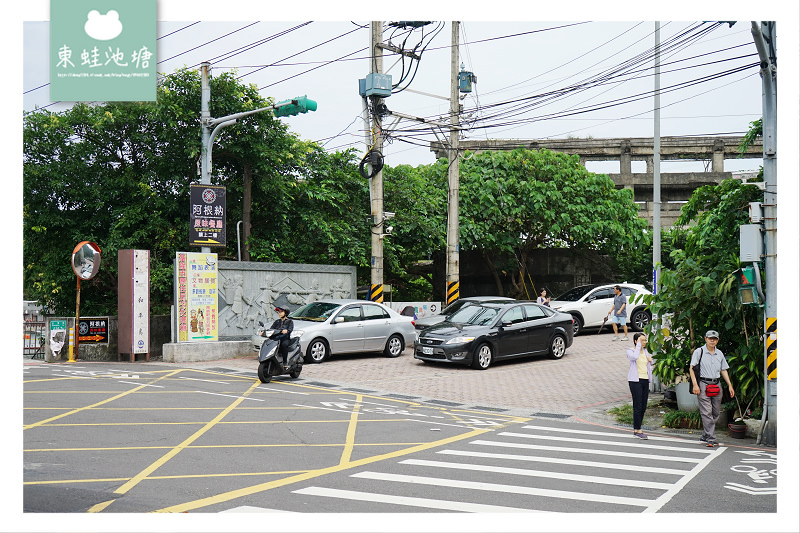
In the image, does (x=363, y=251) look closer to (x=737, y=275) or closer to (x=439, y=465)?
(x=737, y=275)

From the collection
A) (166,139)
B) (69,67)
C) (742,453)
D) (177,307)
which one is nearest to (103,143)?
(166,139)

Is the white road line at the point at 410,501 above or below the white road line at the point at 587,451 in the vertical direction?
above

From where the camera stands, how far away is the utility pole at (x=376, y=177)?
71.1 ft

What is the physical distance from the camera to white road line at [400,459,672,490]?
8.34m

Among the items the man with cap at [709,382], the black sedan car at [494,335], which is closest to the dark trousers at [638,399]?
the man with cap at [709,382]

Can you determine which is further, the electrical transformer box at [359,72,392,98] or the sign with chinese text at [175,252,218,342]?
the electrical transformer box at [359,72,392,98]

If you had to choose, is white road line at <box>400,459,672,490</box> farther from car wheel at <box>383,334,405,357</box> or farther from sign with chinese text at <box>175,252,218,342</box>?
sign with chinese text at <box>175,252,218,342</box>

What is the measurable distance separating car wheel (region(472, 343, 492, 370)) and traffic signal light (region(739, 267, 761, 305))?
7.64 meters

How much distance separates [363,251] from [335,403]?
12.2m

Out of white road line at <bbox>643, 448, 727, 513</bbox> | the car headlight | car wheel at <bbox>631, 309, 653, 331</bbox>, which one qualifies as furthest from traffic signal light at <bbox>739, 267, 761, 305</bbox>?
car wheel at <bbox>631, 309, 653, 331</bbox>

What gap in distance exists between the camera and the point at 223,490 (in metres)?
7.62

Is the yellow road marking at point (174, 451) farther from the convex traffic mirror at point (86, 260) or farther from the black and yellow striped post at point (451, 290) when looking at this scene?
the black and yellow striped post at point (451, 290)

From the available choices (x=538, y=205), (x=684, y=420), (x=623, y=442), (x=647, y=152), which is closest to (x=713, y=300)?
(x=684, y=420)

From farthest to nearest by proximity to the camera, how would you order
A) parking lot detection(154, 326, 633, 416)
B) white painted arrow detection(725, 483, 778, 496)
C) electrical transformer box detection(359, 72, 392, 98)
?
electrical transformer box detection(359, 72, 392, 98), parking lot detection(154, 326, 633, 416), white painted arrow detection(725, 483, 778, 496)
